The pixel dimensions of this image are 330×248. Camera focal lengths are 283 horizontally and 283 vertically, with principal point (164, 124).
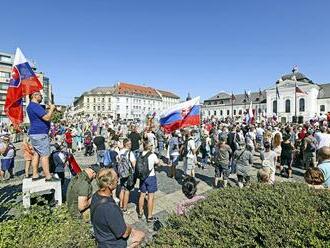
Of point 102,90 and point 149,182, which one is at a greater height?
point 102,90

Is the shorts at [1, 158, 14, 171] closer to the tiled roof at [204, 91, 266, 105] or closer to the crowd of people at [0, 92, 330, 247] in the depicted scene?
the crowd of people at [0, 92, 330, 247]

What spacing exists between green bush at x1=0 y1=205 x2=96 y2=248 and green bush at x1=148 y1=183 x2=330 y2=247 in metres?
0.93

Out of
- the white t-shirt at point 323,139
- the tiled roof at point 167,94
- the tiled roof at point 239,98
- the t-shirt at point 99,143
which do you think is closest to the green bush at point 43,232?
the t-shirt at point 99,143

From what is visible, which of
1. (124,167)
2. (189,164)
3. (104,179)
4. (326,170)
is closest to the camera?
(104,179)

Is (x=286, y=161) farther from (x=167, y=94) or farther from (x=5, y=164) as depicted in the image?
(x=167, y=94)

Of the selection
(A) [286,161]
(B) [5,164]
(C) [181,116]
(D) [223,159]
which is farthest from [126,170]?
(A) [286,161]

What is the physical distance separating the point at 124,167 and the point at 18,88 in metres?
3.04

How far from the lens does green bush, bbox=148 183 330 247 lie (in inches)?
96.3

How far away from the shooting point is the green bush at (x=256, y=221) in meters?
2.45

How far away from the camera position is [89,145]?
16438mm

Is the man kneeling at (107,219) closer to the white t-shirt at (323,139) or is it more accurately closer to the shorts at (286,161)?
the white t-shirt at (323,139)

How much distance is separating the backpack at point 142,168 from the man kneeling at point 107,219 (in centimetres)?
298

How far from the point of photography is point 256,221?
2.77 metres

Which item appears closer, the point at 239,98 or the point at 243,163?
the point at 243,163
